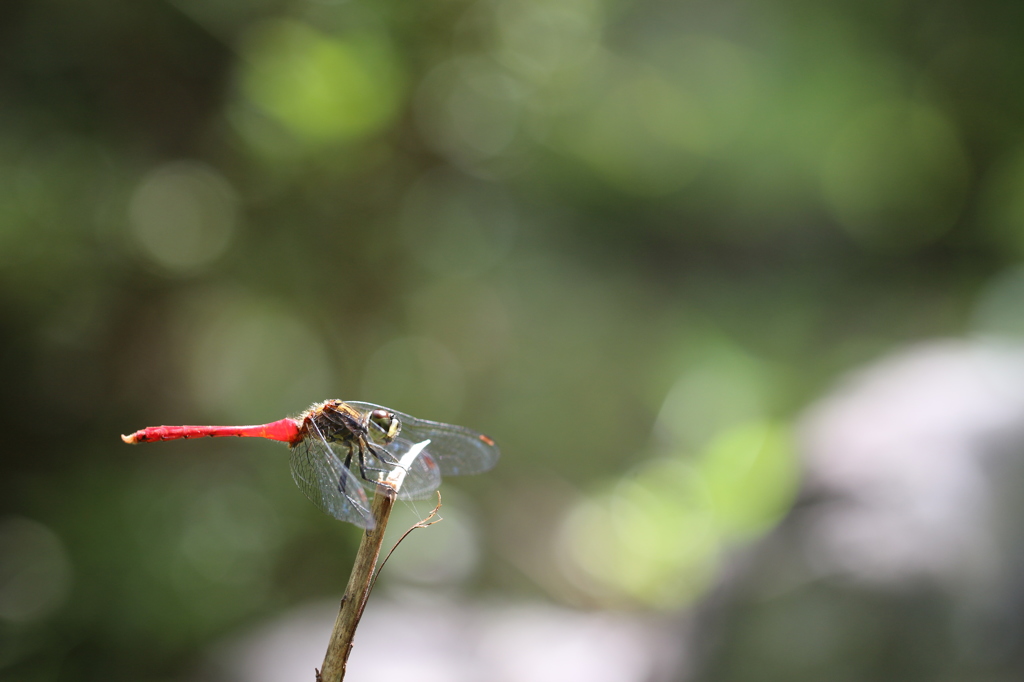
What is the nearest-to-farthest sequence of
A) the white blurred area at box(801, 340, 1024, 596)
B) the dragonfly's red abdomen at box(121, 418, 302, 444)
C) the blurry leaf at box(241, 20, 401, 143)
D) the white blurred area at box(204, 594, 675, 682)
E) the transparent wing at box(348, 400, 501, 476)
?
the dragonfly's red abdomen at box(121, 418, 302, 444) → the transparent wing at box(348, 400, 501, 476) → the white blurred area at box(801, 340, 1024, 596) → the white blurred area at box(204, 594, 675, 682) → the blurry leaf at box(241, 20, 401, 143)

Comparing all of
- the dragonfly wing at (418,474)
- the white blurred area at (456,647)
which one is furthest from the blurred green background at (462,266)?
the dragonfly wing at (418,474)

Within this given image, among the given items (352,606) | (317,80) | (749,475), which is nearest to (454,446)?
(352,606)

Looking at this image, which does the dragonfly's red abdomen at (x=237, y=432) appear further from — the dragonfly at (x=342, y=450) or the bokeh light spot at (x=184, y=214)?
the bokeh light spot at (x=184, y=214)

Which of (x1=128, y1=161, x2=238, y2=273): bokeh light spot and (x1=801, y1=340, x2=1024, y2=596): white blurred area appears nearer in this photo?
(x1=801, y1=340, x2=1024, y2=596): white blurred area

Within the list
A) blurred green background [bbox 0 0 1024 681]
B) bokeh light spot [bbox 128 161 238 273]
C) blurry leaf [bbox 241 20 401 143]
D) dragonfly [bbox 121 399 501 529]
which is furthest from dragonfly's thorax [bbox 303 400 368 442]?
bokeh light spot [bbox 128 161 238 273]

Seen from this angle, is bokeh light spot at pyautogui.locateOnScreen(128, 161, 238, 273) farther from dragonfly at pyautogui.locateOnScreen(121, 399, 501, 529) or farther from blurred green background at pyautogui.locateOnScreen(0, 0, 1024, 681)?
dragonfly at pyautogui.locateOnScreen(121, 399, 501, 529)

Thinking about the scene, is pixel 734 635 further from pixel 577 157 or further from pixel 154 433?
pixel 577 157

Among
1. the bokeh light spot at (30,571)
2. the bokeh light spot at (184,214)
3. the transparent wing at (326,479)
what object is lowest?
the bokeh light spot at (30,571)
